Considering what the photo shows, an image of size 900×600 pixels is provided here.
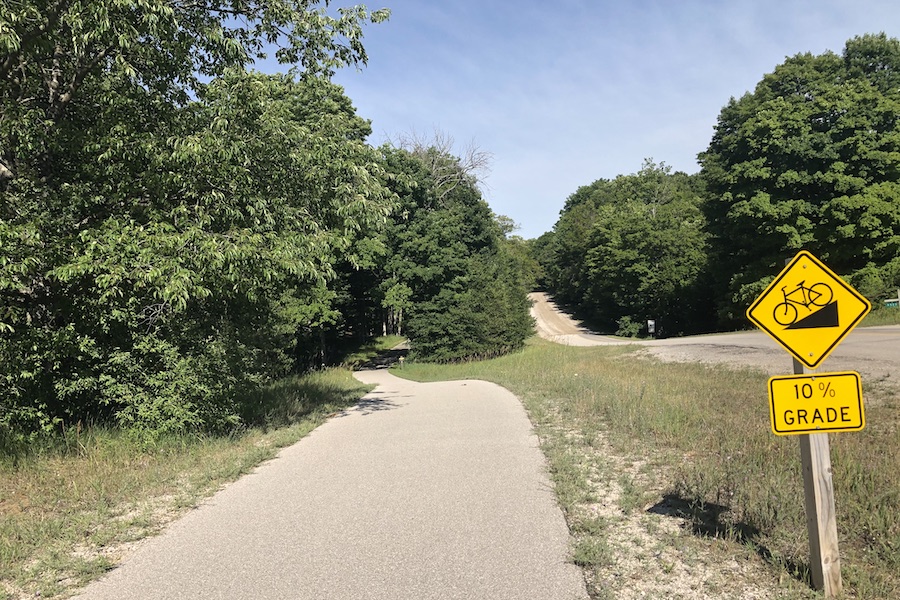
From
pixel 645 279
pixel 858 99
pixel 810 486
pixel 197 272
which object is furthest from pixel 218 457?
pixel 645 279

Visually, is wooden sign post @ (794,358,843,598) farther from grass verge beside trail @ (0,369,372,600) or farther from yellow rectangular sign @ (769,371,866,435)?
grass verge beside trail @ (0,369,372,600)

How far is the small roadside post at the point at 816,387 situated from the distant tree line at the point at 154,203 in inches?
271

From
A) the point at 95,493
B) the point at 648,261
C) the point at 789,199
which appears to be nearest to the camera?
the point at 95,493

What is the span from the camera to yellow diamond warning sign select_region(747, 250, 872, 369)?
3752 mm

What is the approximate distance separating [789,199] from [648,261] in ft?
76.3

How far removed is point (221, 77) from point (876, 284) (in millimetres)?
35632

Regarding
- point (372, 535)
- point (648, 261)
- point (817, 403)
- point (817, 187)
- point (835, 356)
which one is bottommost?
point (372, 535)

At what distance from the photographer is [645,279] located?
58.0m

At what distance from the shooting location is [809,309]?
151 inches

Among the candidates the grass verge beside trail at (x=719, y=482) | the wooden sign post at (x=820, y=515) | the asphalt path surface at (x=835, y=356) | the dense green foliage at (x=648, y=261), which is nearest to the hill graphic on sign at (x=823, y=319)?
the wooden sign post at (x=820, y=515)

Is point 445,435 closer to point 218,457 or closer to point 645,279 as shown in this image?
point 218,457

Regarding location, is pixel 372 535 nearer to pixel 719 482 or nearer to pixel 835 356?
pixel 719 482

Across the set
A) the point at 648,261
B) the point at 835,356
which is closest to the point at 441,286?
the point at 835,356

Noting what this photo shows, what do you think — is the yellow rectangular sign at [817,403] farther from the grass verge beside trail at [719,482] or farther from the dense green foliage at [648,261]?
the dense green foliage at [648,261]
